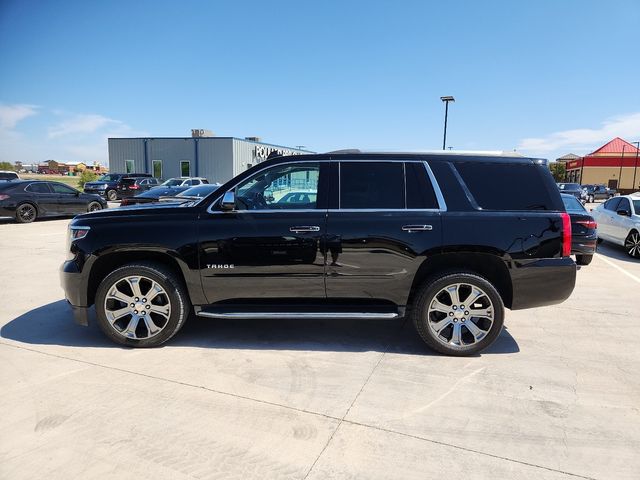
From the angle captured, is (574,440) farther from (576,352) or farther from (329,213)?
(329,213)

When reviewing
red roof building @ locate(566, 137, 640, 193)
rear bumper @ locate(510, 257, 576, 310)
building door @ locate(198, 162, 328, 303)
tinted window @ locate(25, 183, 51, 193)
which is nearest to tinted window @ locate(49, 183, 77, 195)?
tinted window @ locate(25, 183, 51, 193)

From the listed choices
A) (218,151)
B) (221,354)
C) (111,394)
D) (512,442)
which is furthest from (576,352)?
(218,151)

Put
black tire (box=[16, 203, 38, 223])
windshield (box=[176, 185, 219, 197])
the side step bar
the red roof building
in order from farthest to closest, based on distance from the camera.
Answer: the red roof building → black tire (box=[16, 203, 38, 223]) → windshield (box=[176, 185, 219, 197]) → the side step bar

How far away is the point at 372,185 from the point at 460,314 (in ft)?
4.88

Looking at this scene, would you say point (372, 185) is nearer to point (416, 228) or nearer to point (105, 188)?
point (416, 228)

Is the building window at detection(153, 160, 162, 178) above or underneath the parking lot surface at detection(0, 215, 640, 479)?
above

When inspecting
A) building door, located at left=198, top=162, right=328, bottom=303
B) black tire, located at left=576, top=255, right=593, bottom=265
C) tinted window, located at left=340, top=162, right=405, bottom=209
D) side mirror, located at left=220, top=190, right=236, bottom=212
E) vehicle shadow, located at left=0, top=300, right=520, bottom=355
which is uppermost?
tinted window, located at left=340, top=162, right=405, bottom=209

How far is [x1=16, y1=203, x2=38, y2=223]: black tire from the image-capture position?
14180 millimetres

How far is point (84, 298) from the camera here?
13.5 ft

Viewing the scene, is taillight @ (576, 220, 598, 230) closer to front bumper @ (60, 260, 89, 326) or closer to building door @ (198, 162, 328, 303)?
building door @ (198, 162, 328, 303)

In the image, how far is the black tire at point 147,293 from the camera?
4.01 m

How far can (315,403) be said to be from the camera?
3.17 m

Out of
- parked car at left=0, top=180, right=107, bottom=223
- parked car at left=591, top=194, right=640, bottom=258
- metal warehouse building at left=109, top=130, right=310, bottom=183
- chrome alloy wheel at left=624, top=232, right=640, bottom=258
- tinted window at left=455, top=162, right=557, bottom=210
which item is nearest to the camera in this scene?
tinted window at left=455, top=162, right=557, bottom=210

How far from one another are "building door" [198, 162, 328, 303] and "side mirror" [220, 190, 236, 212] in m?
0.05
